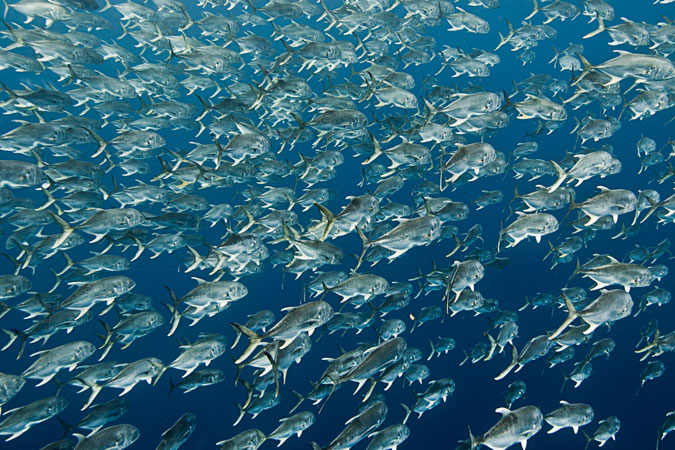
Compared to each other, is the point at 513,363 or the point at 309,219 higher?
the point at 513,363

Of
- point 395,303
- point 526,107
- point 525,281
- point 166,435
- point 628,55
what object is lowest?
point 525,281

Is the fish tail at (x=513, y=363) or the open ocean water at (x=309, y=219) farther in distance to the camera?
the open ocean water at (x=309, y=219)

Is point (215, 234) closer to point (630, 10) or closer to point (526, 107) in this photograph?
point (526, 107)

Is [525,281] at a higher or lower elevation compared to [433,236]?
lower

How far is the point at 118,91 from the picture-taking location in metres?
7.89

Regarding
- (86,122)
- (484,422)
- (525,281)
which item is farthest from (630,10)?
(86,122)

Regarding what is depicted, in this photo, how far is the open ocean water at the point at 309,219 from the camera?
23.2 feet

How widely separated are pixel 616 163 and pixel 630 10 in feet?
120

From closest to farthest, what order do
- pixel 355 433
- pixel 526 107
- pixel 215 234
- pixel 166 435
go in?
pixel 355 433
pixel 166 435
pixel 526 107
pixel 215 234

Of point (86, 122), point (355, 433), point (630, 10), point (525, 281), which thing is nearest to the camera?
point (355, 433)

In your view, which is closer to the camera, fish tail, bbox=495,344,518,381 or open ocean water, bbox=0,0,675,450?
fish tail, bbox=495,344,518,381

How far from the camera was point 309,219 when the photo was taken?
55.7ft

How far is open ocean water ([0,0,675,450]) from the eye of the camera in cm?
707

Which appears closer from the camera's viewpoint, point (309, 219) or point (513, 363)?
point (513, 363)
